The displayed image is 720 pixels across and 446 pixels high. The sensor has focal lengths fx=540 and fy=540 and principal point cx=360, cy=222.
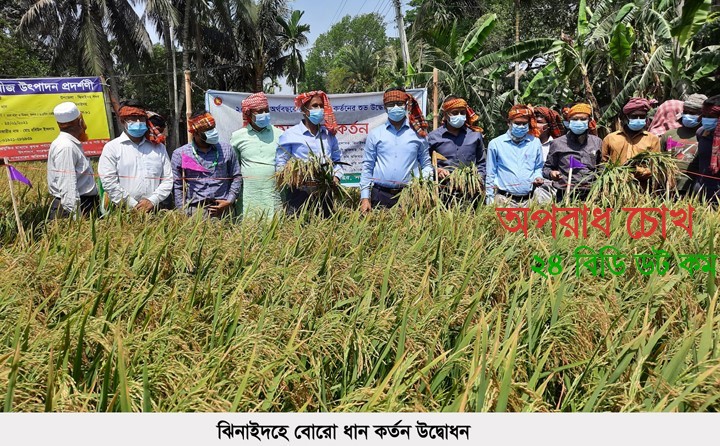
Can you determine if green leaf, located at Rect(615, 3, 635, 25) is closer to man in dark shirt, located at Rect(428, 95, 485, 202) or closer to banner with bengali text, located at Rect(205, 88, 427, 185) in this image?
banner with bengali text, located at Rect(205, 88, 427, 185)

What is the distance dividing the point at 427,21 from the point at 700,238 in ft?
59.0

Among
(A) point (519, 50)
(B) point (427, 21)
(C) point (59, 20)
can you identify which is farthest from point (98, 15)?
(A) point (519, 50)

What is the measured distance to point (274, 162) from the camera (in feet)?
12.4

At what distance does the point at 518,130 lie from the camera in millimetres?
3816

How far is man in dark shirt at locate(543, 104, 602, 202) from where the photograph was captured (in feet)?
12.2

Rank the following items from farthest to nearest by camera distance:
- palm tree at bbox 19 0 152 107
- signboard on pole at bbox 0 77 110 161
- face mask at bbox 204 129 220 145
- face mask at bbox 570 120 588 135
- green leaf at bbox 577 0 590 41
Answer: palm tree at bbox 19 0 152 107 < green leaf at bbox 577 0 590 41 < signboard on pole at bbox 0 77 110 161 < face mask at bbox 570 120 588 135 < face mask at bbox 204 129 220 145

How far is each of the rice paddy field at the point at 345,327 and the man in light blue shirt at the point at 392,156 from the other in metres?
1.09

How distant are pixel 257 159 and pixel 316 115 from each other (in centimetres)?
51

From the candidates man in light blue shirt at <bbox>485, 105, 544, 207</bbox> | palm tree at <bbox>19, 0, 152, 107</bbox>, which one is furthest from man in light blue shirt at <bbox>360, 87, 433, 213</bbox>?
palm tree at <bbox>19, 0, 152, 107</bbox>

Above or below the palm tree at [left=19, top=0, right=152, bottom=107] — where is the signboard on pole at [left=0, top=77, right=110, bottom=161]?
below

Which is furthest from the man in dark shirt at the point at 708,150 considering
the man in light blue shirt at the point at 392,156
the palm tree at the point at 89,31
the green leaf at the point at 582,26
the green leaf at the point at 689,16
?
the palm tree at the point at 89,31

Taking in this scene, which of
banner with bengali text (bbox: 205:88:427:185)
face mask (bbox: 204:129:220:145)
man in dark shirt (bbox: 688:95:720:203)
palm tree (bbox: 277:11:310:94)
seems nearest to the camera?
face mask (bbox: 204:129:220:145)

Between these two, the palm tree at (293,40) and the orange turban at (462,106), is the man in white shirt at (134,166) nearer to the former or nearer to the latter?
the orange turban at (462,106)

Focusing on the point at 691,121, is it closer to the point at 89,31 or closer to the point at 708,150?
the point at 708,150
